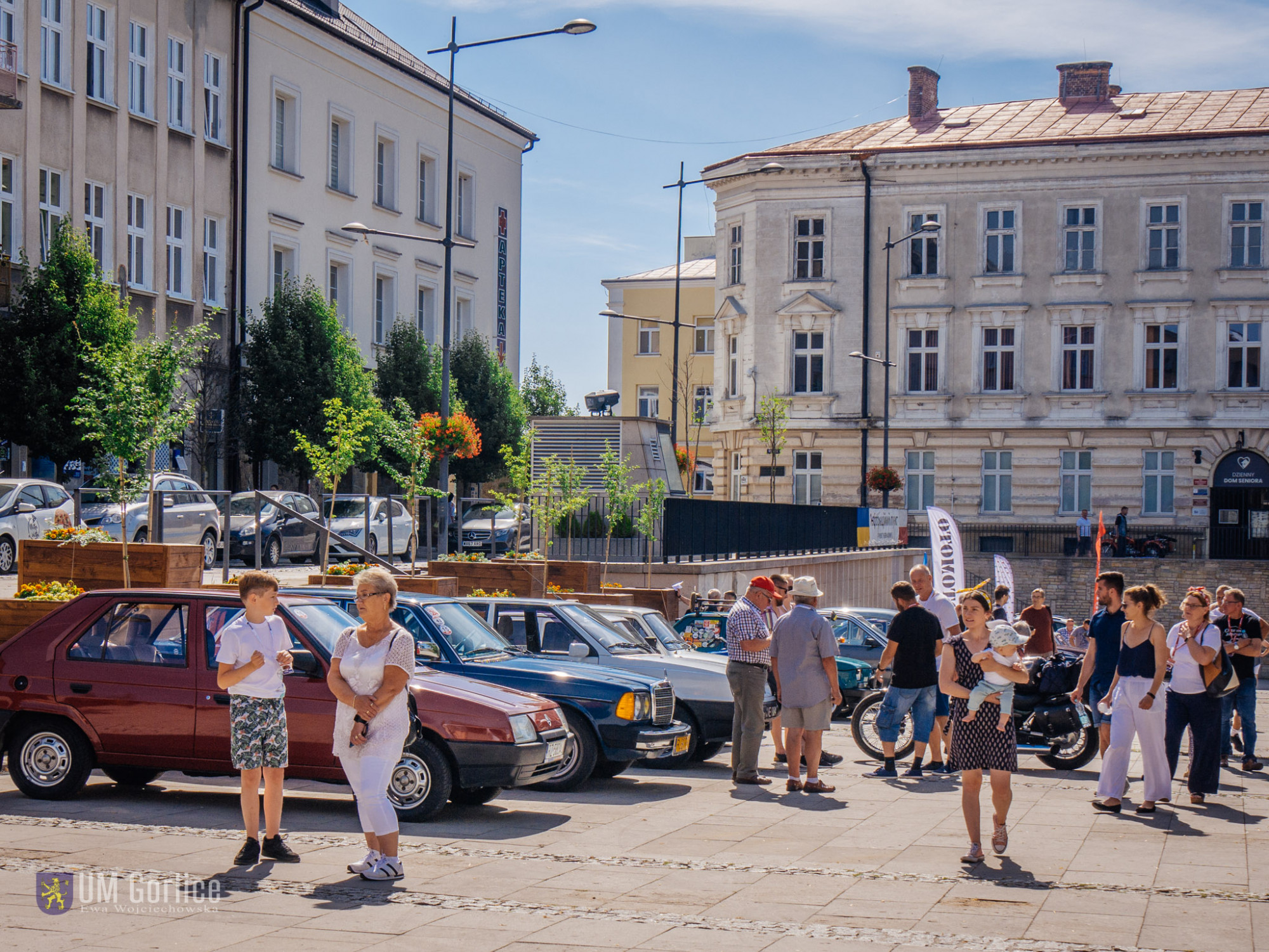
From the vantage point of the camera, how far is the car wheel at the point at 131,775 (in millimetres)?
11672

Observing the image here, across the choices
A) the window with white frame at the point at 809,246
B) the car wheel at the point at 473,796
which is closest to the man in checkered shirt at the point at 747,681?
the car wheel at the point at 473,796

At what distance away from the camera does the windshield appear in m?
15.1

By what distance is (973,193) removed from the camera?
5325 centimetres

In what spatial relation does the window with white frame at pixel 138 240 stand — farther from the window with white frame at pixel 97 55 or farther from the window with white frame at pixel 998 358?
the window with white frame at pixel 998 358

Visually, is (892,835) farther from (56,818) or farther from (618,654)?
(56,818)

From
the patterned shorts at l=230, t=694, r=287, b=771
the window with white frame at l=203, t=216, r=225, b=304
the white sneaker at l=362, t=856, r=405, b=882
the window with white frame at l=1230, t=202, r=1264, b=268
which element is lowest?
the white sneaker at l=362, t=856, r=405, b=882

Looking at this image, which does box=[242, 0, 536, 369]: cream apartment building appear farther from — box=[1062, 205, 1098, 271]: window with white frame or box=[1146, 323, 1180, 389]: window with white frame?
box=[1146, 323, 1180, 389]: window with white frame

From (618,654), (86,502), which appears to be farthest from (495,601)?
(86,502)

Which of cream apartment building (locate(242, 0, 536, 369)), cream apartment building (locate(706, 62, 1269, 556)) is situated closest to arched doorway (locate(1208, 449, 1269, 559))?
cream apartment building (locate(706, 62, 1269, 556))

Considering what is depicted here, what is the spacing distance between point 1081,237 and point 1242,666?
3935 cm

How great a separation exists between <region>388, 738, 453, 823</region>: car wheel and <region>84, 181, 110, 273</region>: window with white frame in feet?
87.2

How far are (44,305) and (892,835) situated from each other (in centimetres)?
2520

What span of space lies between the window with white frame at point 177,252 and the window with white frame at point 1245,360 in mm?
33103

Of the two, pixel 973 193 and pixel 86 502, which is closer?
pixel 86 502
